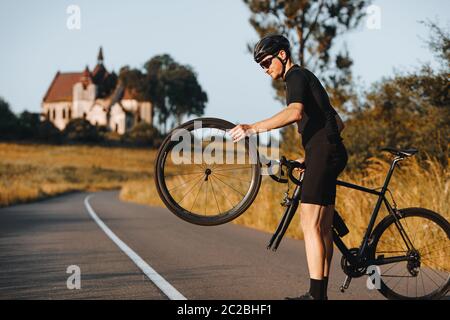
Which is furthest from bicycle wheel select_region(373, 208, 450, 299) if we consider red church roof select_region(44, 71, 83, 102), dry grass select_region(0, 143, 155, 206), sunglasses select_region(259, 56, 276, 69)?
red church roof select_region(44, 71, 83, 102)

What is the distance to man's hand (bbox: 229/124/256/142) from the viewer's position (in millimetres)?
4480

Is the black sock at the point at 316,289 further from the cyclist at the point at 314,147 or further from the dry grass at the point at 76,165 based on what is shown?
the dry grass at the point at 76,165

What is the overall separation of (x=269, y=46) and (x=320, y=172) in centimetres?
98

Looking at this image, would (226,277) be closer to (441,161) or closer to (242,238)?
(242,238)

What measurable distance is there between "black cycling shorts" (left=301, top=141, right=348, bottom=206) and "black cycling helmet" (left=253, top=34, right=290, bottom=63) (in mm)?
725

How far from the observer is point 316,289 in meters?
4.70

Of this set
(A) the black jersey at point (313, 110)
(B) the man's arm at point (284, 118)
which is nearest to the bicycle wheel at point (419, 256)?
(A) the black jersey at point (313, 110)

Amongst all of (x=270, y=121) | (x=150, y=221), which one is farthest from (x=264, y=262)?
(x=150, y=221)

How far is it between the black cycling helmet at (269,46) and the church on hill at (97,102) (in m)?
90.4

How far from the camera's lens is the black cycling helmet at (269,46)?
183 inches

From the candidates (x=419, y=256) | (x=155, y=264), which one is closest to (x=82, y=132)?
(x=155, y=264)

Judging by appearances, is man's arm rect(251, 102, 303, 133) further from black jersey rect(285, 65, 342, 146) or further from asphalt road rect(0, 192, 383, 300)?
asphalt road rect(0, 192, 383, 300)

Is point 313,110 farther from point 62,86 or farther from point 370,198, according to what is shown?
point 62,86

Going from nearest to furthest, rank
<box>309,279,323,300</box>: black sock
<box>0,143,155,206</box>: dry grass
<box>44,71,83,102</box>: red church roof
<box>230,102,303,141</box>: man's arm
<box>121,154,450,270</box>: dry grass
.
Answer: <box>230,102,303,141</box>: man's arm
<box>309,279,323,300</box>: black sock
<box>121,154,450,270</box>: dry grass
<box>0,143,155,206</box>: dry grass
<box>44,71,83,102</box>: red church roof
